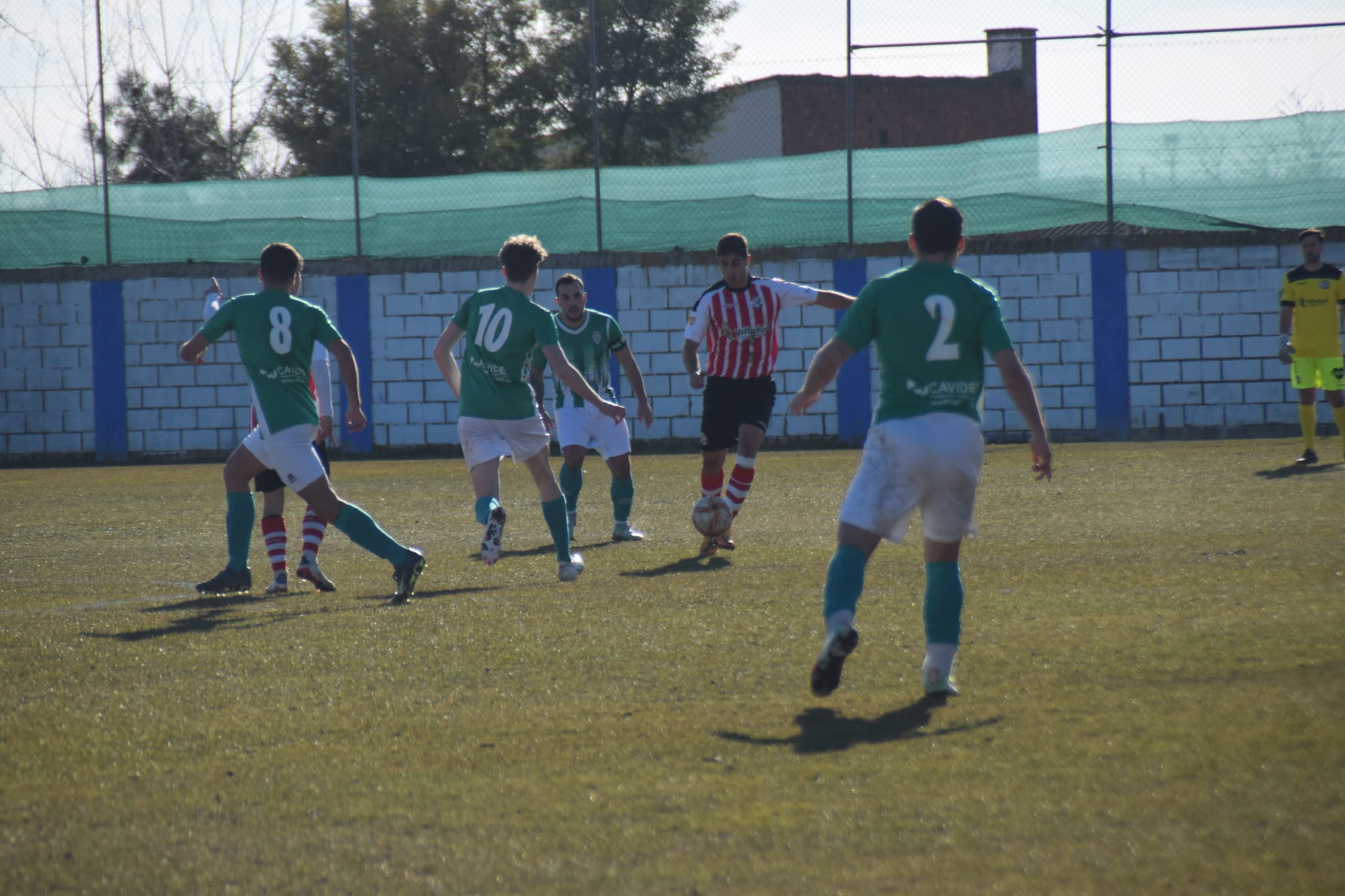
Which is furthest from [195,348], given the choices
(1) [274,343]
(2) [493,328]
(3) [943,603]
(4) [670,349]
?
(4) [670,349]

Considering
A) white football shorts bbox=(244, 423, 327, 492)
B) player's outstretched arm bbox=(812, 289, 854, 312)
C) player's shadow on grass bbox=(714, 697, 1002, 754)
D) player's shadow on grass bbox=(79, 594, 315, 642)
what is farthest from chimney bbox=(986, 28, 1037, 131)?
player's shadow on grass bbox=(714, 697, 1002, 754)

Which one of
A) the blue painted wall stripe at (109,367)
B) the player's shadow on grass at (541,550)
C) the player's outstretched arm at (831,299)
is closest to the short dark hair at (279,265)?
the player's shadow on grass at (541,550)

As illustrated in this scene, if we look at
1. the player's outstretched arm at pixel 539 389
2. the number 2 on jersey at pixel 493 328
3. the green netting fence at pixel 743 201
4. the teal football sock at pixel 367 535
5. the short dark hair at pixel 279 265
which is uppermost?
the green netting fence at pixel 743 201

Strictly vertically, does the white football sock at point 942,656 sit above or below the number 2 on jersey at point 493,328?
below

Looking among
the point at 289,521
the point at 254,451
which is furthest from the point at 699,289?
the point at 254,451

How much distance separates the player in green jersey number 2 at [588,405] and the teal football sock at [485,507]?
1878 mm

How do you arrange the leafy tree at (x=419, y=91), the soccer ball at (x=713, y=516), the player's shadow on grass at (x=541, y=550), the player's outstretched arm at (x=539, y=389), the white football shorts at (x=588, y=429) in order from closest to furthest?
the soccer ball at (x=713, y=516)
the player's shadow on grass at (x=541, y=550)
the player's outstretched arm at (x=539, y=389)
the white football shorts at (x=588, y=429)
the leafy tree at (x=419, y=91)

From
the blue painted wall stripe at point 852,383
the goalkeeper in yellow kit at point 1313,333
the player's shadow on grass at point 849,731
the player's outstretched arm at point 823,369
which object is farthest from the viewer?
the blue painted wall stripe at point 852,383

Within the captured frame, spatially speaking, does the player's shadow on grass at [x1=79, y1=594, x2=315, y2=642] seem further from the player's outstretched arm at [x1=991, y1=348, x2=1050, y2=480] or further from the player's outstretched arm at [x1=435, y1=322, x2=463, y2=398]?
the player's outstretched arm at [x1=991, y1=348, x2=1050, y2=480]

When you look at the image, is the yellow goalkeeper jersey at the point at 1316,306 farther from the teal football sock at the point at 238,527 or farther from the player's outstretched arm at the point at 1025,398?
the teal football sock at the point at 238,527

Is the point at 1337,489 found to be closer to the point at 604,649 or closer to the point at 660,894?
the point at 604,649

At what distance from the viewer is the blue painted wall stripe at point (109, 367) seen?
2086 cm

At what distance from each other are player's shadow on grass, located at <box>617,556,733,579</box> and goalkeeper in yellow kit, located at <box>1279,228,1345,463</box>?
7483mm

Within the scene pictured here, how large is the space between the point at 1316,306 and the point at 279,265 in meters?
10.4
